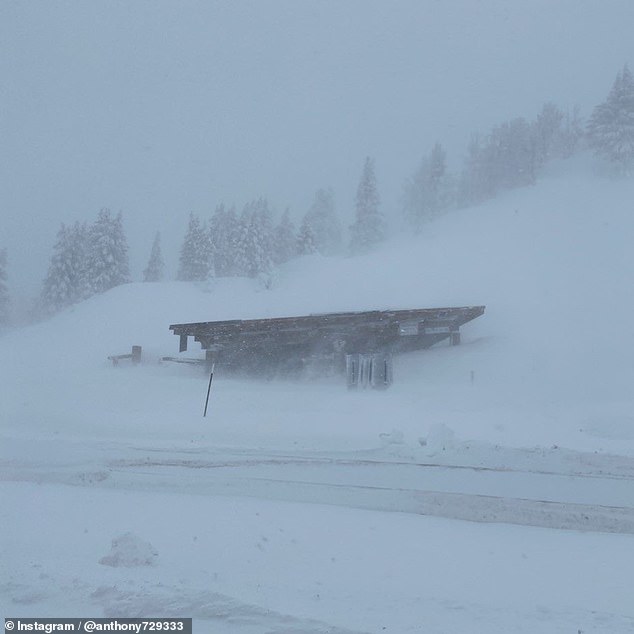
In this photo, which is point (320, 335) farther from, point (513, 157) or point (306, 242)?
point (513, 157)

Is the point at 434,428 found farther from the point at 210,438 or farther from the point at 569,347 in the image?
the point at 569,347

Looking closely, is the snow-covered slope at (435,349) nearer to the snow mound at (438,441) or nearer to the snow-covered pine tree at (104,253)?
the snow mound at (438,441)

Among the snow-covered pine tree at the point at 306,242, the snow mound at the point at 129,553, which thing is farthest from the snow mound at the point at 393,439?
the snow-covered pine tree at the point at 306,242

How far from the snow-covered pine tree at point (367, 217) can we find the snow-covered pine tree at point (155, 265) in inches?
→ 819

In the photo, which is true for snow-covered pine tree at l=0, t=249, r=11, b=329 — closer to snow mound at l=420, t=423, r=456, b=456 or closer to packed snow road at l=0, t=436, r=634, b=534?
packed snow road at l=0, t=436, r=634, b=534

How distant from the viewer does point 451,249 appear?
4366 cm

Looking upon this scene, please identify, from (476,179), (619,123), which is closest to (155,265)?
(476,179)

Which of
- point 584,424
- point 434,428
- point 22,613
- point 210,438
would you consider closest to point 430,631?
A: point 22,613

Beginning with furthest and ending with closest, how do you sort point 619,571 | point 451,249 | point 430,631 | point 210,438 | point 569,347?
point 451,249, point 569,347, point 210,438, point 619,571, point 430,631

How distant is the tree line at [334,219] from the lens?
55594 millimetres

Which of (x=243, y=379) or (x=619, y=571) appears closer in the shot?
(x=619, y=571)

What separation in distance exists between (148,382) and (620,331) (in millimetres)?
16704

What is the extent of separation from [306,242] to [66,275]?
2323 centimetres

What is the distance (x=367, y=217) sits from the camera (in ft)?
209
